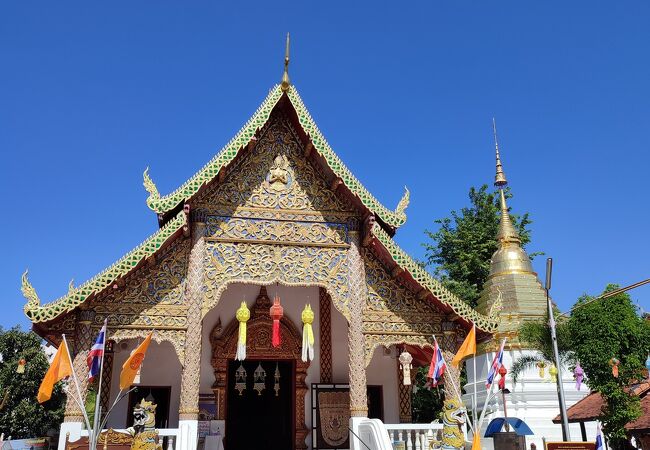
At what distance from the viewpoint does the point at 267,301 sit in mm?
12016

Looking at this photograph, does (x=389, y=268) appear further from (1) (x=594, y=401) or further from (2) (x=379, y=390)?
(1) (x=594, y=401)

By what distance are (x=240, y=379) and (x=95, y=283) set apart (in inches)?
164

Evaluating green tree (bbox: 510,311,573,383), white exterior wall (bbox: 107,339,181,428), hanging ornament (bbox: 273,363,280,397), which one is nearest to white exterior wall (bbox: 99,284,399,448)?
white exterior wall (bbox: 107,339,181,428)

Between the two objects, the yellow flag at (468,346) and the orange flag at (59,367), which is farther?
the yellow flag at (468,346)

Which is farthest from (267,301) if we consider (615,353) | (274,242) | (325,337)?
(615,353)

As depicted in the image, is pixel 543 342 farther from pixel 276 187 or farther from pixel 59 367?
pixel 59 367

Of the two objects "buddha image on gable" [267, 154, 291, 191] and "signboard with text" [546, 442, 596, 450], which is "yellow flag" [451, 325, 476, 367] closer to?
"signboard with text" [546, 442, 596, 450]

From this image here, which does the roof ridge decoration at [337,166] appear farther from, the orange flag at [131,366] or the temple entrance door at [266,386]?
the orange flag at [131,366]

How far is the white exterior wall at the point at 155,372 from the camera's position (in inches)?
437

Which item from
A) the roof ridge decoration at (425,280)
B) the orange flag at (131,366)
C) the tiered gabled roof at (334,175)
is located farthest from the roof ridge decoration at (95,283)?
the roof ridge decoration at (425,280)

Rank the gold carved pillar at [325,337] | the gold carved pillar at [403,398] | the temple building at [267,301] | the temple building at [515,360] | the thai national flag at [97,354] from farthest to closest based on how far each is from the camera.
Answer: the temple building at [515,360] → the gold carved pillar at [403,398] → the gold carved pillar at [325,337] → the temple building at [267,301] → the thai national flag at [97,354]

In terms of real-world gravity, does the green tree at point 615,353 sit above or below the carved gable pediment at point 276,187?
below

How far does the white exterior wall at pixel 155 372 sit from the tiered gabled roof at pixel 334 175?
110 inches

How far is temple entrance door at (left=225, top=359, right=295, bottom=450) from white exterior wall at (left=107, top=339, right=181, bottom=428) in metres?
1.07
